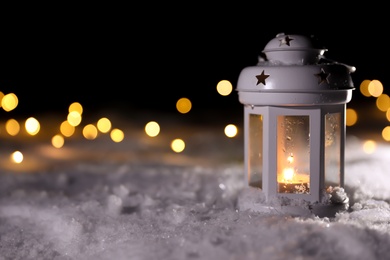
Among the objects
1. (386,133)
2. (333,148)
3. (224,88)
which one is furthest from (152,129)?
(333,148)

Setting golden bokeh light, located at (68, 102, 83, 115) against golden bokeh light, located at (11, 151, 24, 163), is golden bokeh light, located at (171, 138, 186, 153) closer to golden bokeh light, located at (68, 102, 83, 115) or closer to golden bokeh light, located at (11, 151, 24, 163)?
golden bokeh light, located at (11, 151, 24, 163)

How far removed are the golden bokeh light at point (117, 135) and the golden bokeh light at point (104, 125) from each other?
0.69ft

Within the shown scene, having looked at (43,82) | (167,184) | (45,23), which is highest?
(45,23)

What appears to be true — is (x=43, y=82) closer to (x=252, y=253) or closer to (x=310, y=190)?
(x=310, y=190)

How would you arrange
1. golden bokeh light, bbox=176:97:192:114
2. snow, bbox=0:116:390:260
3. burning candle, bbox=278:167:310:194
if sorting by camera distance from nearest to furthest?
snow, bbox=0:116:390:260
burning candle, bbox=278:167:310:194
golden bokeh light, bbox=176:97:192:114

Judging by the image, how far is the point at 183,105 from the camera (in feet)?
25.1

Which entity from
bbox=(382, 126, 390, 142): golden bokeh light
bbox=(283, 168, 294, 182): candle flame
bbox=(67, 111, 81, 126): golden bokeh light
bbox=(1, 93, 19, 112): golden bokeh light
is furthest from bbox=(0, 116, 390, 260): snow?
bbox=(1, 93, 19, 112): golden bokeh light

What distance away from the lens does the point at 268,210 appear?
3156mm

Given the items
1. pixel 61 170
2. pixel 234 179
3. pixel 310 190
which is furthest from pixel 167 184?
pixel 310 190

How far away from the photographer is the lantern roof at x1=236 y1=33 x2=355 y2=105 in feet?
9.97

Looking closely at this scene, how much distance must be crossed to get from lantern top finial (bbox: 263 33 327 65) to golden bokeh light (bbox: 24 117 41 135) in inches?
165

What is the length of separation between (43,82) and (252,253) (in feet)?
19.4

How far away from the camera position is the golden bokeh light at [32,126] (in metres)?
6.57

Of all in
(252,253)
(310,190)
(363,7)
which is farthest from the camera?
(363,7)
